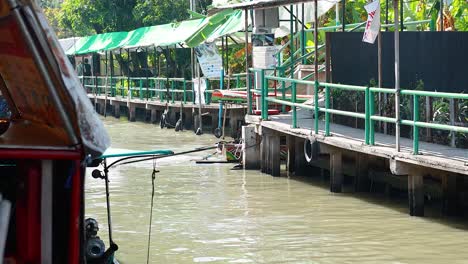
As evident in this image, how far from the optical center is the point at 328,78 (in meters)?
18.2

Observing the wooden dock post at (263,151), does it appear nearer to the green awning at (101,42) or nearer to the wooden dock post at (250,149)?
the wooden dock post at (250,149)

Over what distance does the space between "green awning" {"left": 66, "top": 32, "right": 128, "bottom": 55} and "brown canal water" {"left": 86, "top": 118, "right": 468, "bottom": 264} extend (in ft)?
68.5

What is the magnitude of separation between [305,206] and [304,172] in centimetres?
324

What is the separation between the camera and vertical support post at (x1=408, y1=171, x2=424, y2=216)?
13.9 m

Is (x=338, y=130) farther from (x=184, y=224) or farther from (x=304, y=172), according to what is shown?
(x=184, y=224)

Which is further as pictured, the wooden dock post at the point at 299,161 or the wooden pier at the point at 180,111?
the wooden pier at the point at 180,111

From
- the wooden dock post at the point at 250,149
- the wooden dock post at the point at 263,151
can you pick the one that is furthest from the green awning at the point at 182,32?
the wooden dock post at the point at 263,151

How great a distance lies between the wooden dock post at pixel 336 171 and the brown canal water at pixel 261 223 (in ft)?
0.54

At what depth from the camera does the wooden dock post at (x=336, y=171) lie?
54.4 feet

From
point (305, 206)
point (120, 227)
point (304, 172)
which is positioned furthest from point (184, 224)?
point (304, 172)

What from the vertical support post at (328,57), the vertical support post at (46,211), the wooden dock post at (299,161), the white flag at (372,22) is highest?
the white flag at (372,22)

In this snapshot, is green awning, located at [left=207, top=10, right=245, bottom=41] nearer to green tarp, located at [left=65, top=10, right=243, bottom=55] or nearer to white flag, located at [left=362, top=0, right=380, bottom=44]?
green tarp, located at [left=65, top=10, right=243, bottom=55]

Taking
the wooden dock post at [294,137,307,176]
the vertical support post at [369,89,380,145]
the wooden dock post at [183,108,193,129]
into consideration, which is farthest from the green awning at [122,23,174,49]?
the vertical support post at [369,89,380,145]

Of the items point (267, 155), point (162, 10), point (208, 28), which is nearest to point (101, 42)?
point (162, 10)
